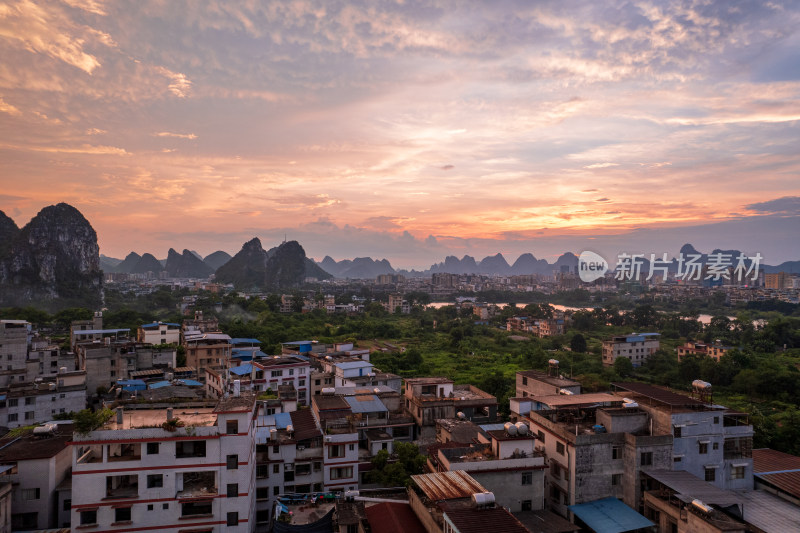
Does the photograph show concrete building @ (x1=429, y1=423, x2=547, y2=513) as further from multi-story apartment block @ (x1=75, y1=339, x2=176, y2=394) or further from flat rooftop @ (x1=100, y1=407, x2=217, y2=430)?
multi-story apartment block @ (x1=75, y1=339, x2=176, y2=394)

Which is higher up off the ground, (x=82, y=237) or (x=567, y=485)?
(x=82, y=237)

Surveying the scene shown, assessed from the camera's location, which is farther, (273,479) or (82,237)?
(82,237)

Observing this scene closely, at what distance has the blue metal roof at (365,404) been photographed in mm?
14161

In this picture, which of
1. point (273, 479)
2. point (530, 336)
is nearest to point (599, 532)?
point (273, 479)

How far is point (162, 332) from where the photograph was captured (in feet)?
87.3

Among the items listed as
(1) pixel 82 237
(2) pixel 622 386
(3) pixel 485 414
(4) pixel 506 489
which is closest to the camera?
(4) pixel 506 489

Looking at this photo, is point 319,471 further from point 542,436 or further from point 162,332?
point 162,332

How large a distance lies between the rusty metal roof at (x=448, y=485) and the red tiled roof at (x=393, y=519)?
1.66 ft

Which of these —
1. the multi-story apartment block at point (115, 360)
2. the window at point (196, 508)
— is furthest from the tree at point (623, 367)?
the window at point (196, 508)

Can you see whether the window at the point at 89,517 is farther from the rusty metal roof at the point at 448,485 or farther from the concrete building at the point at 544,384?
the concrete building at the point at 544,384

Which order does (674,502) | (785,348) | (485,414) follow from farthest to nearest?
(785,348) → (485,414) → (674,502)

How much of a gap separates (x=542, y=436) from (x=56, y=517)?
9997 millimetres

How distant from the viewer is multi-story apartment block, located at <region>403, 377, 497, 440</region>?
15078 millimetres

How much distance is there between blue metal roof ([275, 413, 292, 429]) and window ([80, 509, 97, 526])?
4.63 m
